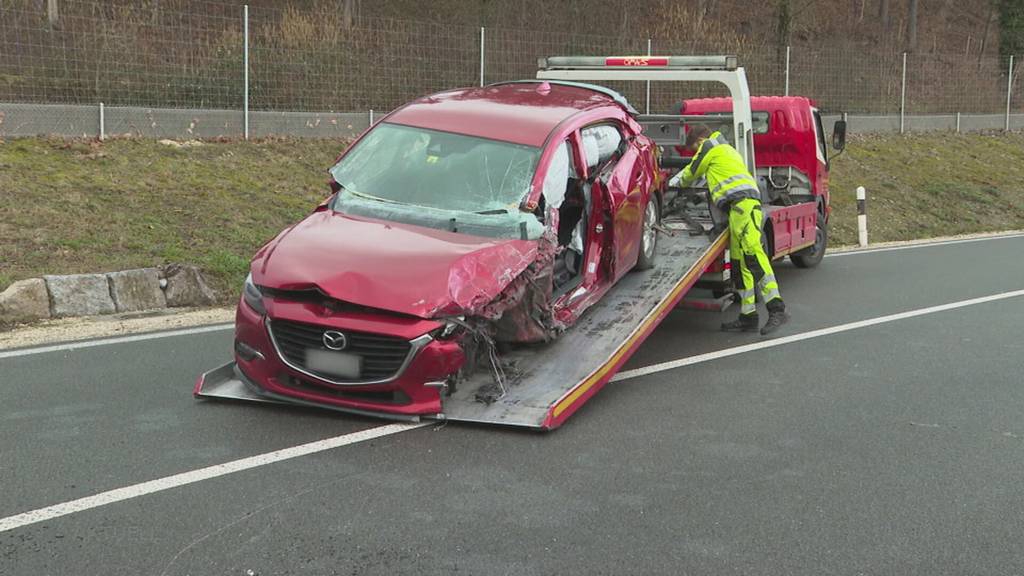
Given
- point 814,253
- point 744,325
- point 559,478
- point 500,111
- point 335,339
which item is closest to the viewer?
point 559,478

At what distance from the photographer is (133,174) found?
11938 mm

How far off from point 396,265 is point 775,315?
4.47m

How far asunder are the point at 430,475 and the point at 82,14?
11.3 meters

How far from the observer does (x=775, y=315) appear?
8.70 m

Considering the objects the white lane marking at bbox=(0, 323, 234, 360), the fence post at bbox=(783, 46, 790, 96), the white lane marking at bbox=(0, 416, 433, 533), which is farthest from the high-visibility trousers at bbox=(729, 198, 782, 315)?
the fence post at bbox=(783, 46, 790, 96)

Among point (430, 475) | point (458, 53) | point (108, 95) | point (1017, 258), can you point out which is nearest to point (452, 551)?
point (430, 475)

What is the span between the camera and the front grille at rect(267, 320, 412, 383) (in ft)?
17.3

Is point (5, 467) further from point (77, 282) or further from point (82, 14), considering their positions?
point (82, 14)

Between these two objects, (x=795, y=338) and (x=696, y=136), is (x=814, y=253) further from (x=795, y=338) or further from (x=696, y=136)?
(x=795, y=338)

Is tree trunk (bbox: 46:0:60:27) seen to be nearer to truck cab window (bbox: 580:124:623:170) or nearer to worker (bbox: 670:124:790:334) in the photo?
truck cab window (bbox: 580:124:623:170)

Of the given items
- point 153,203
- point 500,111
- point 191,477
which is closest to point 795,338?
point 500,111

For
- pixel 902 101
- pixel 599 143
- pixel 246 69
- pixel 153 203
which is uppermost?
pixel 246 69

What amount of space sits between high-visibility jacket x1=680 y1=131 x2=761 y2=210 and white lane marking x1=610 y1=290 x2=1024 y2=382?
1361 mm

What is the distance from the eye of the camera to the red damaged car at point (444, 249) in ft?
17.5
